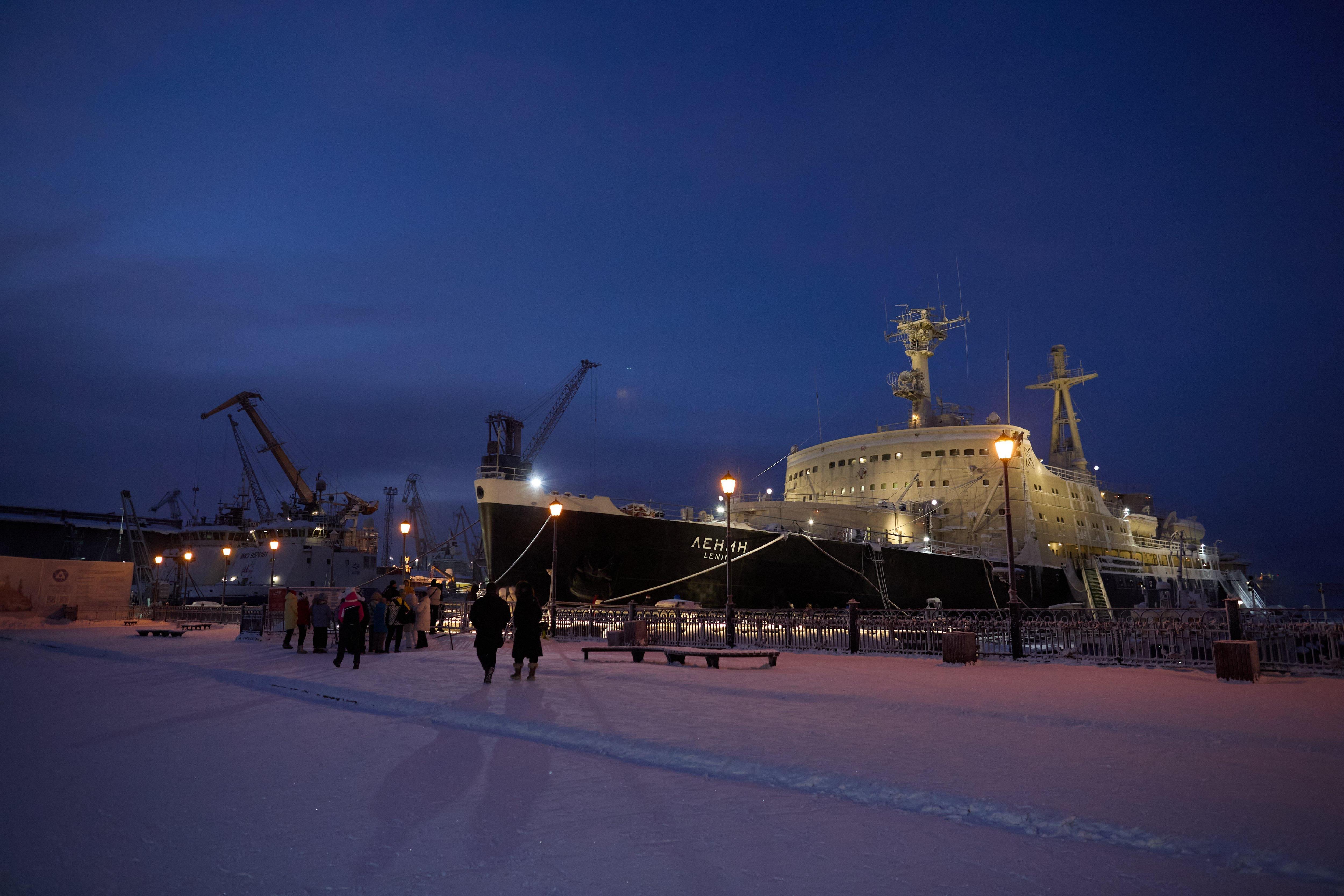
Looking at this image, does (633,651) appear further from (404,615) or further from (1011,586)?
(1011,586)

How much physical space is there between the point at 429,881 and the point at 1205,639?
14.7m

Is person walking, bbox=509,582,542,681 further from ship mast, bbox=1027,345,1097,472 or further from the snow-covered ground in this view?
ship mast, bbox=1027,345,1097,472

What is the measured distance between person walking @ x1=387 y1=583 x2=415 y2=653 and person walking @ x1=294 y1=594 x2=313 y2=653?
1646mm

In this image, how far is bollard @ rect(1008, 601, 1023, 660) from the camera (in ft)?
45.2

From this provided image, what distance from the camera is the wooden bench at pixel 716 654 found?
43.1 feet

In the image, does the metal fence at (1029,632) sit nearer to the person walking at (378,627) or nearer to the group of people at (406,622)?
the group of people at (406,622)

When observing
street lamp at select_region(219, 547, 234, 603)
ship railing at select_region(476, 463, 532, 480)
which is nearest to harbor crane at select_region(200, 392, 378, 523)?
street lamp at select_region(219, 547, 234, 603)

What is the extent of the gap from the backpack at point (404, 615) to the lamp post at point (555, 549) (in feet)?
11.9

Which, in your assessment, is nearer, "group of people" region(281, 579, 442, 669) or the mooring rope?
"group of people" region(281, 579, 442, 669)

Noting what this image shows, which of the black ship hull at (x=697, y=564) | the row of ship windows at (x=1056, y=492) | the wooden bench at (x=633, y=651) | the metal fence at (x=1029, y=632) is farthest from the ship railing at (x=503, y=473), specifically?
the row of ship windows at (x=1056, y=492)

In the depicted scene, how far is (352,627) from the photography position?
12938 mm

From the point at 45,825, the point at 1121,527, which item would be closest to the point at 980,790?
the point at 45,825

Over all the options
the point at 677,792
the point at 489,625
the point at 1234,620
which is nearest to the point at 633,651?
the point at 489,625

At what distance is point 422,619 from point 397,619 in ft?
5.32
